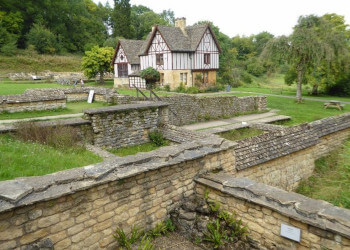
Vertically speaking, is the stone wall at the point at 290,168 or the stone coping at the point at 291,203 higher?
the stone coping at the point at 291,203

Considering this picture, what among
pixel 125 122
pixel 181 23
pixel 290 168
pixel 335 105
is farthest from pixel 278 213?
pixel 181 23

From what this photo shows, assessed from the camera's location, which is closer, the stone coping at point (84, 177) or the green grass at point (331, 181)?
the stone coping at point (84, 177)

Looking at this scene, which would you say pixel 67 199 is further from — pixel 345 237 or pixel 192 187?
pixel 345 237

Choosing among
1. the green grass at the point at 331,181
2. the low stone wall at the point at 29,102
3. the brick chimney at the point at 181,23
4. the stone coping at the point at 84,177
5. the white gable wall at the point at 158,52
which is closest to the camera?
the stone coping at the point at 84,177

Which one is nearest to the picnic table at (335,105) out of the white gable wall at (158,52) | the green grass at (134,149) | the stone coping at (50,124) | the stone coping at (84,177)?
the green grass at (134,149)

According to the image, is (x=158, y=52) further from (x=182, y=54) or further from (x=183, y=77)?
(x=183, y=77)

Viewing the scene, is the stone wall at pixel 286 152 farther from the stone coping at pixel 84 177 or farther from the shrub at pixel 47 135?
the shrub at pixel 47 135

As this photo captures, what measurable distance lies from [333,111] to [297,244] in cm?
1776

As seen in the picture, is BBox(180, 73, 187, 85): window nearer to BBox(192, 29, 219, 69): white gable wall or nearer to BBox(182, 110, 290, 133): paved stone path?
BBox(192, 29, 219, 69): white gable wall

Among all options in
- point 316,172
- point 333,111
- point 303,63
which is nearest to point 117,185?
point 316,172

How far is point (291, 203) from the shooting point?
14.0 ft

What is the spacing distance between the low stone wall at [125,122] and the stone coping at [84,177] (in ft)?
14.2

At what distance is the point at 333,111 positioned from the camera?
1897 centimetres

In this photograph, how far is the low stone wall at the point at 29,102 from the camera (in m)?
12.7
